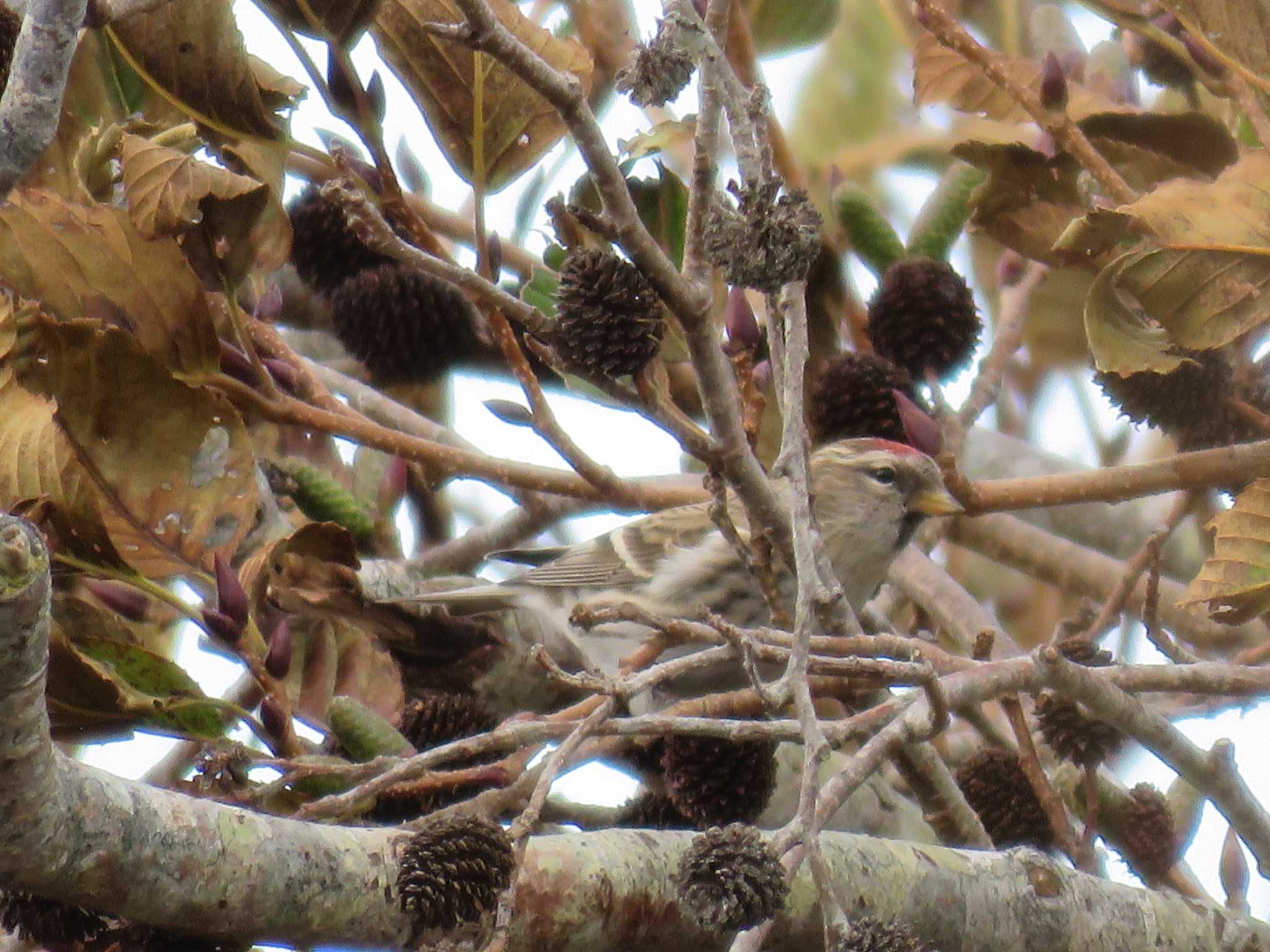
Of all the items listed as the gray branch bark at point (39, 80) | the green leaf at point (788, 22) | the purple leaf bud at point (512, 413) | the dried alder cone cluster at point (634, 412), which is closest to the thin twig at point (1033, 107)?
the dried alder cone cluster at point (634, 412)

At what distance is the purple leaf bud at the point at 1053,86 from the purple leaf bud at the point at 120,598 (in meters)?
1.31

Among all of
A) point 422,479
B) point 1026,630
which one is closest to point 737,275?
point 422,479

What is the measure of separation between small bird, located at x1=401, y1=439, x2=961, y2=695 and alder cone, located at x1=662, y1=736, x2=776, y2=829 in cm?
61

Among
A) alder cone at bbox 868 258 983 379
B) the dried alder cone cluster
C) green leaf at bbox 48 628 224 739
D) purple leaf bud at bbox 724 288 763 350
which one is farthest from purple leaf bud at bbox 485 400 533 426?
alder cone at bbox 868 258 983 379

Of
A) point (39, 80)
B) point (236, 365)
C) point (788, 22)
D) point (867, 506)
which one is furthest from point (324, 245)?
point (39, 80)

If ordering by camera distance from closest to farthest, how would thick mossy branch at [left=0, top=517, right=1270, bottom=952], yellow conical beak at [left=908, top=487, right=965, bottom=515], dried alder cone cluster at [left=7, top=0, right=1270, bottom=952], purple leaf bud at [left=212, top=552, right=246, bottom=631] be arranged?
thick mossy branch at [left=0, top=517, right=1270, bottom=952], dried alder cone cluster at [left=7, top=0, right=1270, bottom=952], purple leaf bud at [left=212, top=552, right=246, bottom=631], yellow conical beak at [left=908, top=487, right=965, bottom=515]

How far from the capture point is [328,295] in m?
2.47

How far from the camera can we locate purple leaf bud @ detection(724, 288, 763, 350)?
1800 mm

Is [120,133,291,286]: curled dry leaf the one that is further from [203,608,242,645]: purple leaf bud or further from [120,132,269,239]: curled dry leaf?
[203,608,242,645]: purple leaf bud

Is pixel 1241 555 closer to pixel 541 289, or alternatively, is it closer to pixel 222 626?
pixel 541 289

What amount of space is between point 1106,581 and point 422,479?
1173 millimetres

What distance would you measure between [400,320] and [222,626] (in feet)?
2.50

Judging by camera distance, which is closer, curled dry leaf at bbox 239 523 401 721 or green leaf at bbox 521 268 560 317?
curled dry leaf at bbox 239 523 401 721

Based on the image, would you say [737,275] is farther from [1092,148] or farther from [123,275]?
[1092,148]
